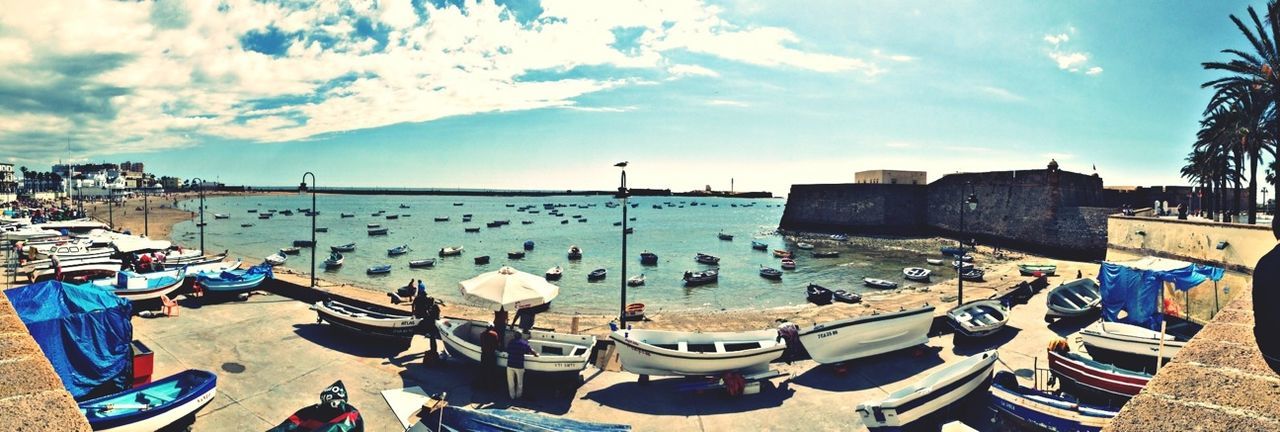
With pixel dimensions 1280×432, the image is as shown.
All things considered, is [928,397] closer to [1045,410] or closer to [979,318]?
[1045,410]

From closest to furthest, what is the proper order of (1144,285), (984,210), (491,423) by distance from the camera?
(491,423) → (1144,285) → (984,210)

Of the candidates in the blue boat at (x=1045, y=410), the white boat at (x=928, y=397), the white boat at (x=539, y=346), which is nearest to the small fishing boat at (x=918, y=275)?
the white boat at (x=928, y=397)

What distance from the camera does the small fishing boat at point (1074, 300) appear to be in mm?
17406

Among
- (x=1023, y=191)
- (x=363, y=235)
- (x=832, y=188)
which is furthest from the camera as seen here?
(x=832, y=188)

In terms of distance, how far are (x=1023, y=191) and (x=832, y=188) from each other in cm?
3118

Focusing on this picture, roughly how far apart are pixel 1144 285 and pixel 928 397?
419 inches

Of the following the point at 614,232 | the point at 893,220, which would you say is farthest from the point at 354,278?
the point at 893,220

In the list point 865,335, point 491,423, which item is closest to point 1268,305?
point 491,423

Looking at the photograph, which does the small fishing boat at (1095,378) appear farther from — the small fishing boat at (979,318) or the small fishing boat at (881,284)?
the small fishing boat at (881,284)

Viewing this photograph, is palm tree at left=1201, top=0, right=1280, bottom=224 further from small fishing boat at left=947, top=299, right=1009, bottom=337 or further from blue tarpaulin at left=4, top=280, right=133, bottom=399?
blue tarpaulin at left=4, top=280, right=133, bottom=399

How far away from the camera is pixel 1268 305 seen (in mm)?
1395

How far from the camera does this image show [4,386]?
239 centimetres

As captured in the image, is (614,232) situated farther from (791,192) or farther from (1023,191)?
(1023,191)

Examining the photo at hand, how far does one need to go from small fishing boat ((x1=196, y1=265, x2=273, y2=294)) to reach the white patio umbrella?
37.7 ft
